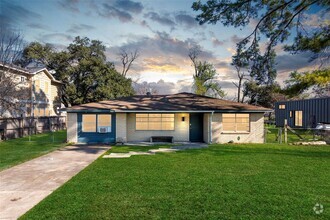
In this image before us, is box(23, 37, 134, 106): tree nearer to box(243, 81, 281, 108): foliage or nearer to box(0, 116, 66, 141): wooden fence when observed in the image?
box(0, 116, 66, 141): wooden fence

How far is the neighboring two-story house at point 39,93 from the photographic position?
81.5 feet

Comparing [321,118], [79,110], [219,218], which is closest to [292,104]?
[321,118]

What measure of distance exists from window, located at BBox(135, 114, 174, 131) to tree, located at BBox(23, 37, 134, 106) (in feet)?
54.9

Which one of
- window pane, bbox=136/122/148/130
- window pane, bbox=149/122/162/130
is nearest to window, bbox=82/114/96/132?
window pane, bbox=136/122/148/130

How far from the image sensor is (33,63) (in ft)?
120

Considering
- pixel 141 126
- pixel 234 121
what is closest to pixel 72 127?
pixel 141 126

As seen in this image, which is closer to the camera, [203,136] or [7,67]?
[203,136]

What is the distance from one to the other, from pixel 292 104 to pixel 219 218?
30.9m

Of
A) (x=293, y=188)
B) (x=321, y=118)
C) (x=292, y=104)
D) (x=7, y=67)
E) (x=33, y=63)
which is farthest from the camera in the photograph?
(x=33, y=63)

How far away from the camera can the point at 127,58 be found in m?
43.0

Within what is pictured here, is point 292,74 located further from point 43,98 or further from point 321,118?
point 43,98

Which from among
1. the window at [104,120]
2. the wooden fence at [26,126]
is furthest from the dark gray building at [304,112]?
the wooden fence at [26,126]

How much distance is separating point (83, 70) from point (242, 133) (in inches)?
980

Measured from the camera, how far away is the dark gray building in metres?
25.6
